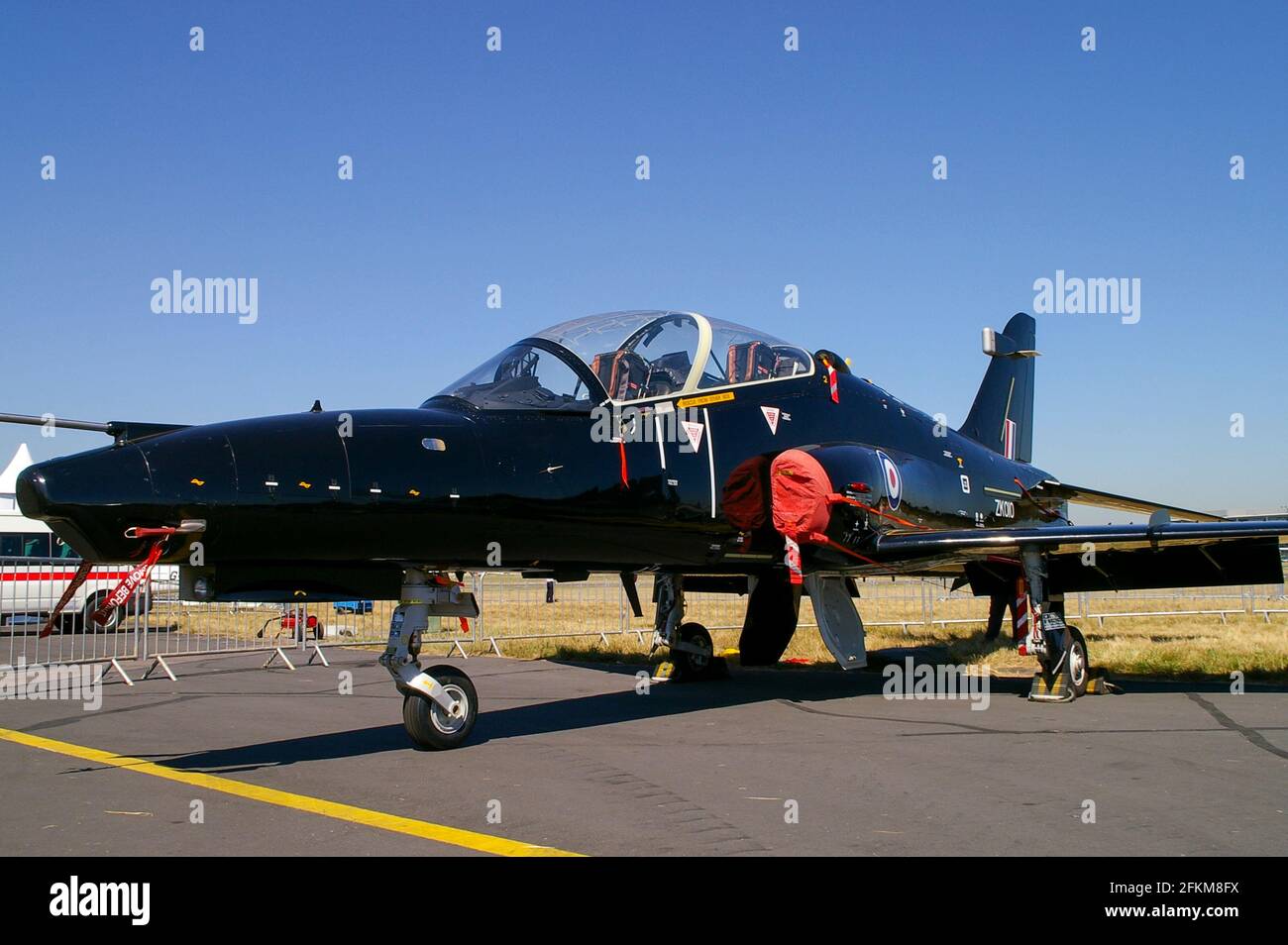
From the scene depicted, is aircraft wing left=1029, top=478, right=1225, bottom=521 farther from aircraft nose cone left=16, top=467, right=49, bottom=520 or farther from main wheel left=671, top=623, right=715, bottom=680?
aircraft nose cone left=16, top=467, right=49, bottom=520

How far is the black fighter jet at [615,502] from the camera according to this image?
6836mm

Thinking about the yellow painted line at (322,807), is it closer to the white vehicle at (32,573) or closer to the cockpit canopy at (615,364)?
the cockpit canopy at (615,364)

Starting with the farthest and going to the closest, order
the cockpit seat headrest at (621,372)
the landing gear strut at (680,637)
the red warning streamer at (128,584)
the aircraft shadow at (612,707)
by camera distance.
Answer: the landing gear strut at (680,637)
the cockpit seat headrest at (621,372)
the aircraft shadow at (612,707)
the red warning streamer at (128,584)

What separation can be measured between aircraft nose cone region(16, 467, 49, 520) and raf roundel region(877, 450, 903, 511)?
25.6ft

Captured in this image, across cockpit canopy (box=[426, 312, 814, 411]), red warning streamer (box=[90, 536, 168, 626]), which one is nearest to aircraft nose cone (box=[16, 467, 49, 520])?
red warning streamer (box=[90, 536, 168, 626])

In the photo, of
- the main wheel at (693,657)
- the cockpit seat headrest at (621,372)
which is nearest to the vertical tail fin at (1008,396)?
the main wheel at (693,657)

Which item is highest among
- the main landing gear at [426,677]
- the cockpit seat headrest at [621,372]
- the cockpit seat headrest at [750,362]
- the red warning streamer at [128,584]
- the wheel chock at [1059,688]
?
the cockpit seat headrest at [750,362]

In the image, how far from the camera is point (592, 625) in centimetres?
2500

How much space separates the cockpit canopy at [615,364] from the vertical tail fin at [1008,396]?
8.10 m

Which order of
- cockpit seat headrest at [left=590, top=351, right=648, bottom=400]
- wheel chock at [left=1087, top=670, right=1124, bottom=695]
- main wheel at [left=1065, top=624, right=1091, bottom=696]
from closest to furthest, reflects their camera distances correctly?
cockpit seat headrest at [left=590, top=351, right=648, bottom=400]
main wheel at [left=1065, top=624, right=1091, bottom=696]
wheel chock at [left=1087, top=670, right=1124, bottom=695]

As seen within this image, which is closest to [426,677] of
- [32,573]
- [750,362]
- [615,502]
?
[615,502]

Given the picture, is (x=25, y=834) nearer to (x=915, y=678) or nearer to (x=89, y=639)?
(x=915, y=678)

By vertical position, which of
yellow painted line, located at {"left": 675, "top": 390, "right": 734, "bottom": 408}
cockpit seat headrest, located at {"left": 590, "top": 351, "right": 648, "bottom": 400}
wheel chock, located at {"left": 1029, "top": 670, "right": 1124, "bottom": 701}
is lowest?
wheel chock, located at {"left": 1029, "top": 670, "right": 1124, "bottom": 701}

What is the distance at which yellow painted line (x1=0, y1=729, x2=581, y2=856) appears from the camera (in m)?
5.25
